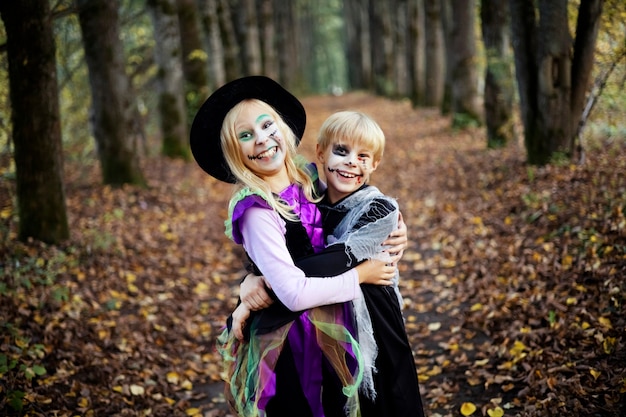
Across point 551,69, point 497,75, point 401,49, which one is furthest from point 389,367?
point 401,49

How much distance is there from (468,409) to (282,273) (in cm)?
248

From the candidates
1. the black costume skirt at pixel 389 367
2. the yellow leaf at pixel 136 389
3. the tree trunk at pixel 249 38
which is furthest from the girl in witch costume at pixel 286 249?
the tree trunk at pixel 249 38

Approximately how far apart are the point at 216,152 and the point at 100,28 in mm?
8084

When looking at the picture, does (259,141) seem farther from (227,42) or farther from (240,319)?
(227,42)

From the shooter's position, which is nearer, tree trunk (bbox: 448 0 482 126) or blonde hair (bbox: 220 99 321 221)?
blonde hair (bbox: 220 99 321 221)

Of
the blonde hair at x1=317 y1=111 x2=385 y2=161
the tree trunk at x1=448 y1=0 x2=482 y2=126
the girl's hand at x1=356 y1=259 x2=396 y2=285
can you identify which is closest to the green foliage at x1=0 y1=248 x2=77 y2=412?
the girl's hand at x1=356 y1=259 x2=396 y2=285

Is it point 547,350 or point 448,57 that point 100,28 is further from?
point 448,57

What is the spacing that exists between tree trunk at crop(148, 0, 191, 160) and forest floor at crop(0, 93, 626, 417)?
12.7 feet

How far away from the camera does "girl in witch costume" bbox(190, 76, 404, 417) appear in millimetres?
2420

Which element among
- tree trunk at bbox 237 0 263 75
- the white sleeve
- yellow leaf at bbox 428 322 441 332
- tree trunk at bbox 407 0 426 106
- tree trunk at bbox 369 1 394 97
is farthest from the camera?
tree trunk at bbox 369 1 394 97

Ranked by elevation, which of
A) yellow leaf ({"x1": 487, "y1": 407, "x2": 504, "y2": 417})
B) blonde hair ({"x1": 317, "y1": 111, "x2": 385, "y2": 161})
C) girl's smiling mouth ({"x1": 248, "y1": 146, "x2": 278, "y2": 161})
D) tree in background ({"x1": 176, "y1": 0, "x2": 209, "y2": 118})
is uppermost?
tree in background ({"x1": 176, "y1": 0, "x2": 209, "y2": 118})

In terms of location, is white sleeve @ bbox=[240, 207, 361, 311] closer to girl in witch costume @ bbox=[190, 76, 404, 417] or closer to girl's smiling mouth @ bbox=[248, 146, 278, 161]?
girl in witch costume @ bbox=[190, 76, 404, 417]

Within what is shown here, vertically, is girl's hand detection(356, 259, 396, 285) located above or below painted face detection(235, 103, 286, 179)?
below

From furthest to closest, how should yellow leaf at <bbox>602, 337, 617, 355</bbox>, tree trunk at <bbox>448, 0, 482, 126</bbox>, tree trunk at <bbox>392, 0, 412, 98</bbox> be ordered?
tree trunk at <bbox>392, 0, 412, 98</bbox> < tree trunk at <bbox>448, 0, 482, 126</bbox> < yellow leaf at <bbox>602, 337, 617, 355</bbox>
